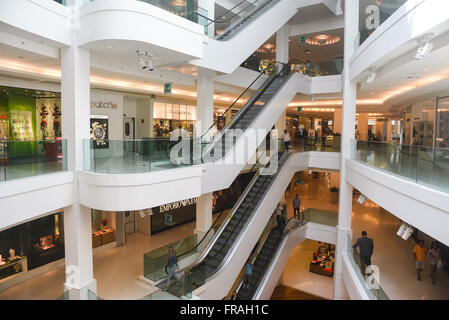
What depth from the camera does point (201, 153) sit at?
9.38 m

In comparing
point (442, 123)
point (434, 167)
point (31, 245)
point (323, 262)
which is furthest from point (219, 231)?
point (442, 123)

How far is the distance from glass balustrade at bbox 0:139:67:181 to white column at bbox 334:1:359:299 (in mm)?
10234

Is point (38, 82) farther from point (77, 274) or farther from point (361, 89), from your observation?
point (361, 89)

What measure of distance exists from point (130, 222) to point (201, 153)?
8.26 metres

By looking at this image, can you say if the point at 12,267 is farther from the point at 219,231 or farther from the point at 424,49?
the point at 424,49

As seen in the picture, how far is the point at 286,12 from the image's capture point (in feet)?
47.2

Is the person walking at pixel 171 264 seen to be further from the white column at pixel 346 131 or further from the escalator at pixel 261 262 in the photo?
the white column at pixel 346 131

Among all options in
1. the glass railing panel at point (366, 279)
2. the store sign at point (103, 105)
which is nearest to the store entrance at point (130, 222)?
the store sign at point (103, 105)

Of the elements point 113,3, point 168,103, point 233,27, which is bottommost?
point 168,103

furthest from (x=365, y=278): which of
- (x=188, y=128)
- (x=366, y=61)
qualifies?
(x=188, y=128)

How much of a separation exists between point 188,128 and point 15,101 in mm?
9165

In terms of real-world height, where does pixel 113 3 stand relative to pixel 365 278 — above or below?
above

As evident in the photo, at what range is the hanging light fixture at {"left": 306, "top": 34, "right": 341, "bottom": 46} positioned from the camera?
61.6 feet

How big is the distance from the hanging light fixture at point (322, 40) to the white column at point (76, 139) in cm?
1505
